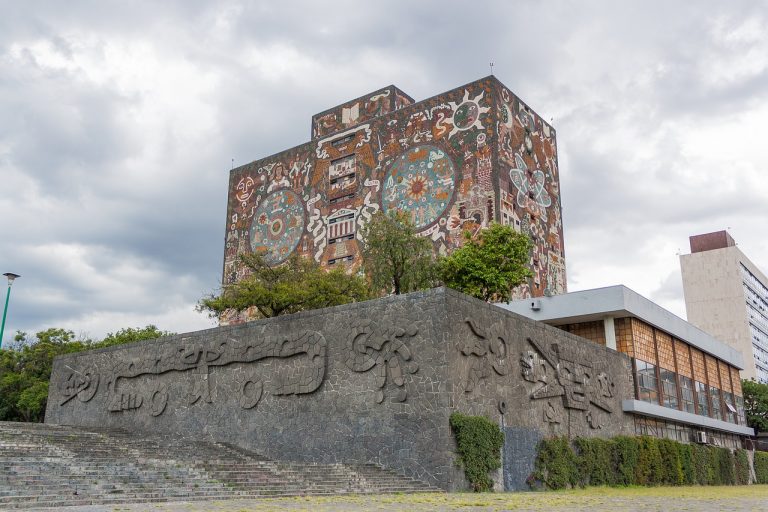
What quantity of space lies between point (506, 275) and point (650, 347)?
5745 millimetres

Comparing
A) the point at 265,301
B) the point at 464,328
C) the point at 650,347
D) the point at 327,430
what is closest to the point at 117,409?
the point at 265,301

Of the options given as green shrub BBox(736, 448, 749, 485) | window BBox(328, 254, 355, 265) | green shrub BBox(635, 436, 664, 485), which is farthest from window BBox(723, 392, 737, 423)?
window BBox(328, 254, 355, 265)

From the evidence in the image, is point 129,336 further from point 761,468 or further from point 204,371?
point 761,468

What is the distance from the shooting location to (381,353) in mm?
A: 14328

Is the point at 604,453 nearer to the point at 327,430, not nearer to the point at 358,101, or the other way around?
the point at 327,430

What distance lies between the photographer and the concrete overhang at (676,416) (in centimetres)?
2039

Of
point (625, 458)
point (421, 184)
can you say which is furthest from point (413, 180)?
point (625, 458)

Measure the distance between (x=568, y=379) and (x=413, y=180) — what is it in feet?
52.1

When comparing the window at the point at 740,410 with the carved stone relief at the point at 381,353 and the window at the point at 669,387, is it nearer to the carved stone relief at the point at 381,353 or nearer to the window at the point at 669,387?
the window at the point at 669,387

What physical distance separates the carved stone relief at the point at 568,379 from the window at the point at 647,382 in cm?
206

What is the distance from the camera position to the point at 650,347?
22.7m

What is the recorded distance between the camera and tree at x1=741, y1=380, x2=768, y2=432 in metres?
43.6

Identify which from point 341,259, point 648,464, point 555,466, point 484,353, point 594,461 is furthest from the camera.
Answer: point 341,259

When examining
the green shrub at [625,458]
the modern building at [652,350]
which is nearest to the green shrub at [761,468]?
the modern building at [652,350]
